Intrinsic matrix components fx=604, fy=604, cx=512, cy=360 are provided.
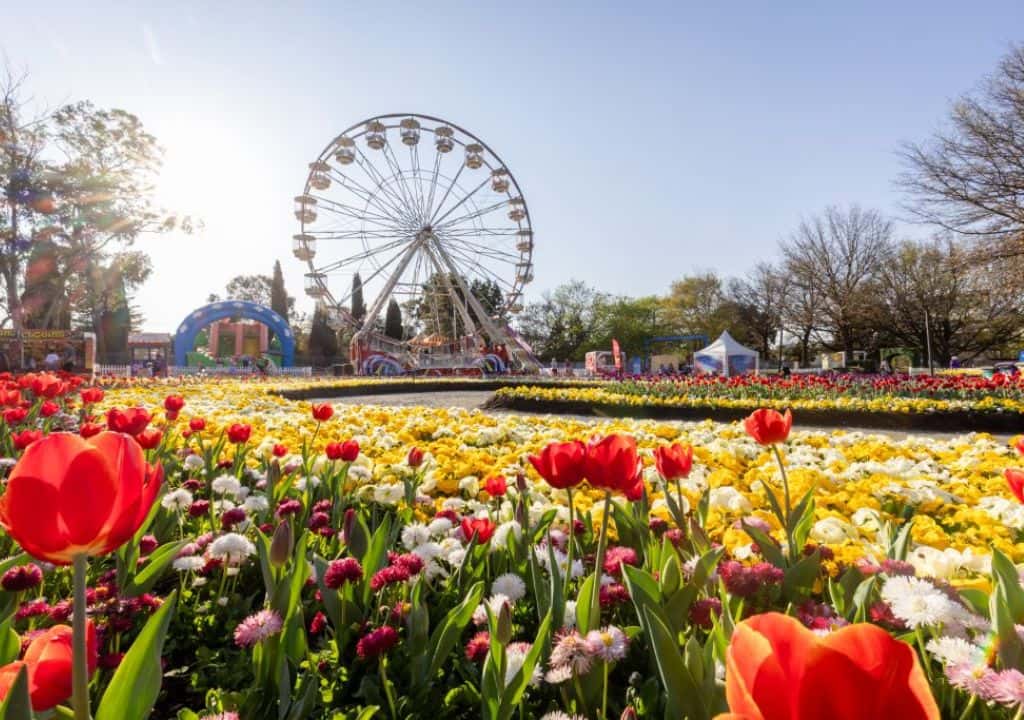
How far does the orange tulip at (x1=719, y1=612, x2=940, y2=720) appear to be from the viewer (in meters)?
0.38

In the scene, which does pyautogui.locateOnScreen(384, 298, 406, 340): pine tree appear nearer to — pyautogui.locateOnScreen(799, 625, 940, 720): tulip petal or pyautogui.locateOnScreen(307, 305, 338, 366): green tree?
pyautogui.locateOnScreen(307, 305, 338, 366): green tree

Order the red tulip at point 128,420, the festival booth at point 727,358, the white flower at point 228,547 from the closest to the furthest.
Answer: the white flower at point 228,547, the red tulip at point 128,420, the festival booth at point 727,358

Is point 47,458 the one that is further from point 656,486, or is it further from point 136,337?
point 136,337

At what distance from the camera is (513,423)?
5.12m

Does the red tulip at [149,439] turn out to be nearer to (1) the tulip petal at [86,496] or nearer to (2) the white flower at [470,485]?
(2) the white flower at [470,485]

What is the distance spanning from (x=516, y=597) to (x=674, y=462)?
52cm

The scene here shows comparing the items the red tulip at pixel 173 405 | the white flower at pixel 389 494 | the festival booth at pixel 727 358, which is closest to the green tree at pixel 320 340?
the festival booth at pixel 727 358

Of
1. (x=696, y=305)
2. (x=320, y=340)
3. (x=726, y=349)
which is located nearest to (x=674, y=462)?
(x=726, y=349)

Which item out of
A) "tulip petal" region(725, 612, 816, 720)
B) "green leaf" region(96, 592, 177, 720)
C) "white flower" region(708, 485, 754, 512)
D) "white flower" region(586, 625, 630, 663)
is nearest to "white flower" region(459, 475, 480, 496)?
"white flower" region(708, 485, 754, 512)

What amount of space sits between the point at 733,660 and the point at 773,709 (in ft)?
0.13

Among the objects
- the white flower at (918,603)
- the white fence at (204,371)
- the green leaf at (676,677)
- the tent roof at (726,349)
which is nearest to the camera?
the green leaf at (676,677)

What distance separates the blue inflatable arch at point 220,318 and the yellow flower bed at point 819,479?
29760mm

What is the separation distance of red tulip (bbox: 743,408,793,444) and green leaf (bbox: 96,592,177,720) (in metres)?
1.53

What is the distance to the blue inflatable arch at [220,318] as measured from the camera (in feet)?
103
